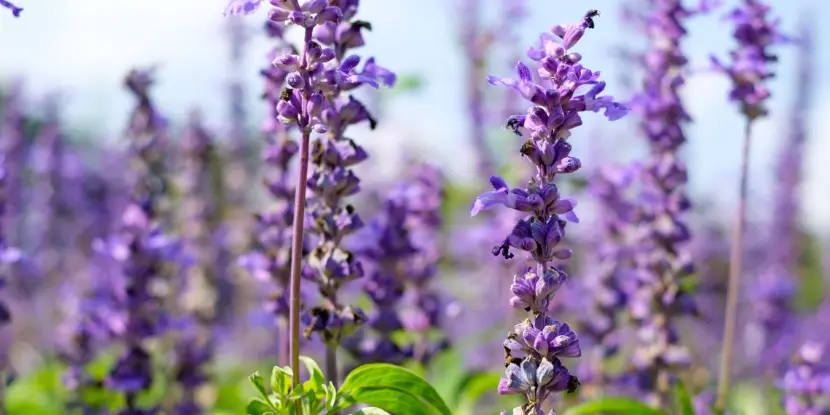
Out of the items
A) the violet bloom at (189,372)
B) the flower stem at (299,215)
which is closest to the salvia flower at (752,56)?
the flower stem at (299,215)

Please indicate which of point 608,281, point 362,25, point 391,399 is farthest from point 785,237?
point 391,399

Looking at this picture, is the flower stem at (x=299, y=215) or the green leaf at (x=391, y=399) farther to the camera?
the green leaf at (x=391, y=399)

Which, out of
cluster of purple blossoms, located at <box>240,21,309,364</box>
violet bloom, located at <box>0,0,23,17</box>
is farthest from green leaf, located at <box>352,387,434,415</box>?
violet bloom, located at <box>0,0,23,17</box>

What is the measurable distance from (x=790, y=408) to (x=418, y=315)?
7.13ft

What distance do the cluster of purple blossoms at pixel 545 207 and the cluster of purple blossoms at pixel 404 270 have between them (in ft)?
6.10

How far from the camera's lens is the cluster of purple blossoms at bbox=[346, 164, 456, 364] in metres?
5.00

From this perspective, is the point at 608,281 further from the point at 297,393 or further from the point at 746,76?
the point at 297,393

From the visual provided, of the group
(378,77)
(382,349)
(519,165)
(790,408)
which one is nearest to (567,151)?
(378,77)

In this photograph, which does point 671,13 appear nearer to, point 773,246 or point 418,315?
point 418,315

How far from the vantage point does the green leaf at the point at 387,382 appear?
3408 mm

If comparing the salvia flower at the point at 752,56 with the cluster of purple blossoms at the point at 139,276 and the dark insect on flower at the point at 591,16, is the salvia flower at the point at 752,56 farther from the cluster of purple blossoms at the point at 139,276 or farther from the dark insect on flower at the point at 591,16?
the cluster of purple blossoms at the point at 139,276

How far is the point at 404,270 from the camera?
5.72m

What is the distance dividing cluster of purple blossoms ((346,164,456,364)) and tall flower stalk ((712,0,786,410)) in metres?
1.67

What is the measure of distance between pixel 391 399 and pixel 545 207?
0.97 metres
